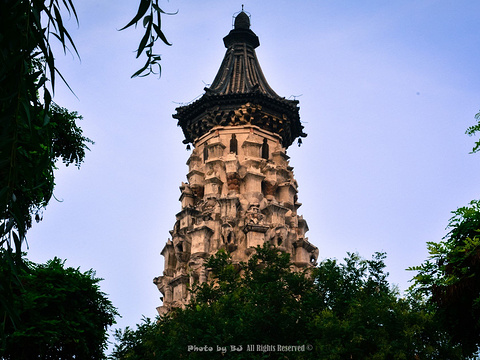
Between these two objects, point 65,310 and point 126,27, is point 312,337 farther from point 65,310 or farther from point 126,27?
point 126,27

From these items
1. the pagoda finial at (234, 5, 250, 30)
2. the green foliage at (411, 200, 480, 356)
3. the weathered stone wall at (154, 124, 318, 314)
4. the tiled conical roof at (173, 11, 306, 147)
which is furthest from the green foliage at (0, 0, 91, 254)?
the pagoda finial at (234, 5, 250, 30)

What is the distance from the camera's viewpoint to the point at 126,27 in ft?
19.2

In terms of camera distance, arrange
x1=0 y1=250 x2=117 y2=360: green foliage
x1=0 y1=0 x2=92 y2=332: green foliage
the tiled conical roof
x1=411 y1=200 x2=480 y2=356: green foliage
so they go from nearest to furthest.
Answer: x1=0 y1=0 x2=92 y2=332: green foliage < x1=411 y1=200 x2=480 y2=356: green foliage < x1=0 y1=250 x2=117 y2=360: green foliage < the tiled conical roof

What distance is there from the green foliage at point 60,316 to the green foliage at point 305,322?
15.6 ft

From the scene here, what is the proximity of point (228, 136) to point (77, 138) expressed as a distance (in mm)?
30452

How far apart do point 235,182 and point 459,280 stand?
1491 inches

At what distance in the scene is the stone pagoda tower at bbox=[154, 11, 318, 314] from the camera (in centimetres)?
5053

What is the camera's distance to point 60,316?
24.1 meters

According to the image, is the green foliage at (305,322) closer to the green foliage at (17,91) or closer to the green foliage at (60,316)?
the green foliage at (60,316)

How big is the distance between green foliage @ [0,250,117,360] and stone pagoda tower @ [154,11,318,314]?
2172 centimetres

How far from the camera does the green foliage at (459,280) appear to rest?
16000mm

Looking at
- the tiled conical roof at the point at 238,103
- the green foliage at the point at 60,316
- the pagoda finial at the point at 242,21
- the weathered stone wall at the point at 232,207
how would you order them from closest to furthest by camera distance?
1. the green foliage at the point at 60,316
2. the weathered stone wall at the point at 232,207
3. the tiled conical roof at the point at 238,103
4. the pagoda finial at the point at 242,21

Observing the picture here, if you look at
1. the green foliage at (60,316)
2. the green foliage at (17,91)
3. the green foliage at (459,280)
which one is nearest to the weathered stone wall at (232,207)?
the green foliage at (60,316)

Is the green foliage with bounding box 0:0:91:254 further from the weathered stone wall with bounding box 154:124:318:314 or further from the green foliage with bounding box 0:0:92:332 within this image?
the weathered stone wall with bounding box 154:124:318:314
